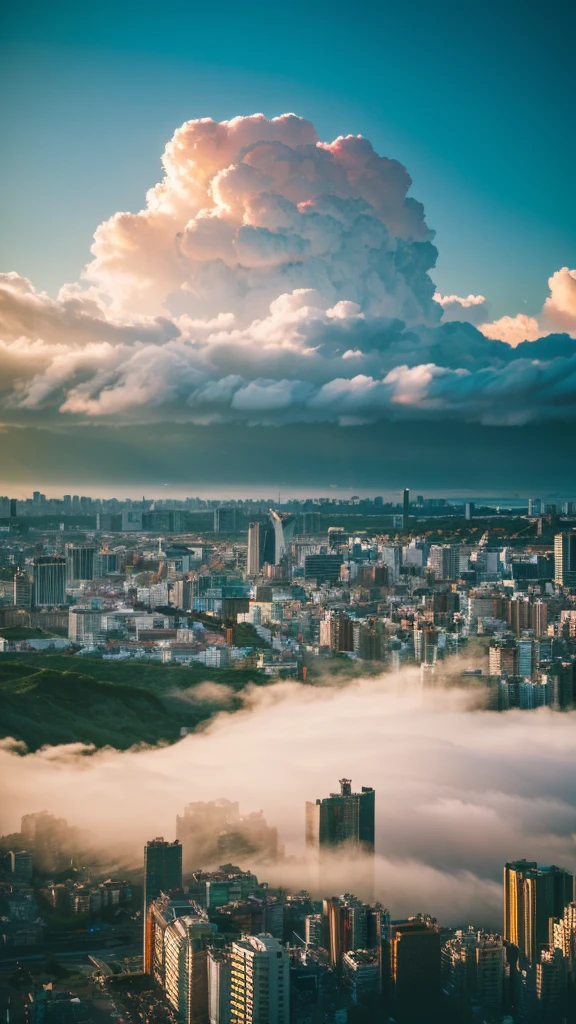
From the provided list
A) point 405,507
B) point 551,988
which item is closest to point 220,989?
point 551,988

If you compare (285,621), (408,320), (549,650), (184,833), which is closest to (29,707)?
(184,833)

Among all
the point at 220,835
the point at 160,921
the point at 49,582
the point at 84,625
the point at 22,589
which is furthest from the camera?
the point at 49,582

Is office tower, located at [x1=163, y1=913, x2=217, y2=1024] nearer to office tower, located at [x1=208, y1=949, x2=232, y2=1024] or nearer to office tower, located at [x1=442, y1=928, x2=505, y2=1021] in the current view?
office tower, located at [x1=208, y1=949, x2=232, y2=1024]

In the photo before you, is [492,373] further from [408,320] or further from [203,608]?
[203,608]

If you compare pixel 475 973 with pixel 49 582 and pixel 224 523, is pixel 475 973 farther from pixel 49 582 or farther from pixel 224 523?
pixel 224 523

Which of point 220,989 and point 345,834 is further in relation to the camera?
point 345,834

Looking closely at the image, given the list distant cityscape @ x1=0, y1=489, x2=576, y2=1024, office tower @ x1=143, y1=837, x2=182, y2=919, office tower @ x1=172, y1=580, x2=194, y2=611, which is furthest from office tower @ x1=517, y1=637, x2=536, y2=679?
office tower @ x1=143, y1=837, x2=182, y2=919
